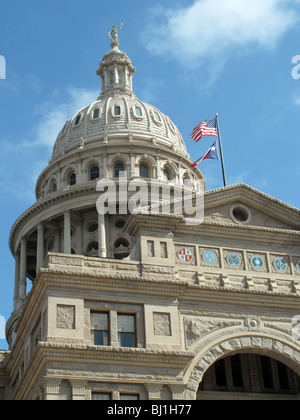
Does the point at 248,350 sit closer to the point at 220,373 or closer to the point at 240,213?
the point at 220,373

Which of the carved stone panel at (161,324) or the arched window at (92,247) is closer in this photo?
the carved stone panel at (161,324)

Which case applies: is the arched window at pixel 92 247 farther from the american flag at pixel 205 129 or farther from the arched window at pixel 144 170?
the american flag at pixel 205 129

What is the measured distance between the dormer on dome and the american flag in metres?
32.4

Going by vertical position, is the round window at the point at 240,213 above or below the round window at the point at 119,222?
below

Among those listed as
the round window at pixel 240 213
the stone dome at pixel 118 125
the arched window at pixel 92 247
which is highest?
the stone dome at pixel 118 125

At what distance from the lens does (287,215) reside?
133 feet

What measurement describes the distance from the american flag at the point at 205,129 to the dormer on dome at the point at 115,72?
32.4 metres

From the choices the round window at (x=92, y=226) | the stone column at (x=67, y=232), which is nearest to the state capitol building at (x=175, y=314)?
the stone column at (x=67, y=232)

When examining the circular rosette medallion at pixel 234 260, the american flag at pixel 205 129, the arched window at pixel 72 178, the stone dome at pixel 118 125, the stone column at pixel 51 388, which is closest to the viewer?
the stone column at pixel 51 388

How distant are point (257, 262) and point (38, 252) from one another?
31.7 meters

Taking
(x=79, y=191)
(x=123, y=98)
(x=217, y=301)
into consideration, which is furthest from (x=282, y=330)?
(x=123, y=98)

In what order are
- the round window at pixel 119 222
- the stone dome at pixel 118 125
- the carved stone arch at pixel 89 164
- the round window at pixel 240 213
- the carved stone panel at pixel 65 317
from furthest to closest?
1. the stone dome at pixel 118 125
2. the carved stone arch at pixel 89 164
3. the round window at pixel 119 222
4. the round window at pixel 240 213
5. the carved stone panel at pixel 65 317

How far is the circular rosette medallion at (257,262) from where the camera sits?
38281mm

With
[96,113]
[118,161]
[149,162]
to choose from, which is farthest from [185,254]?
[96,113]
